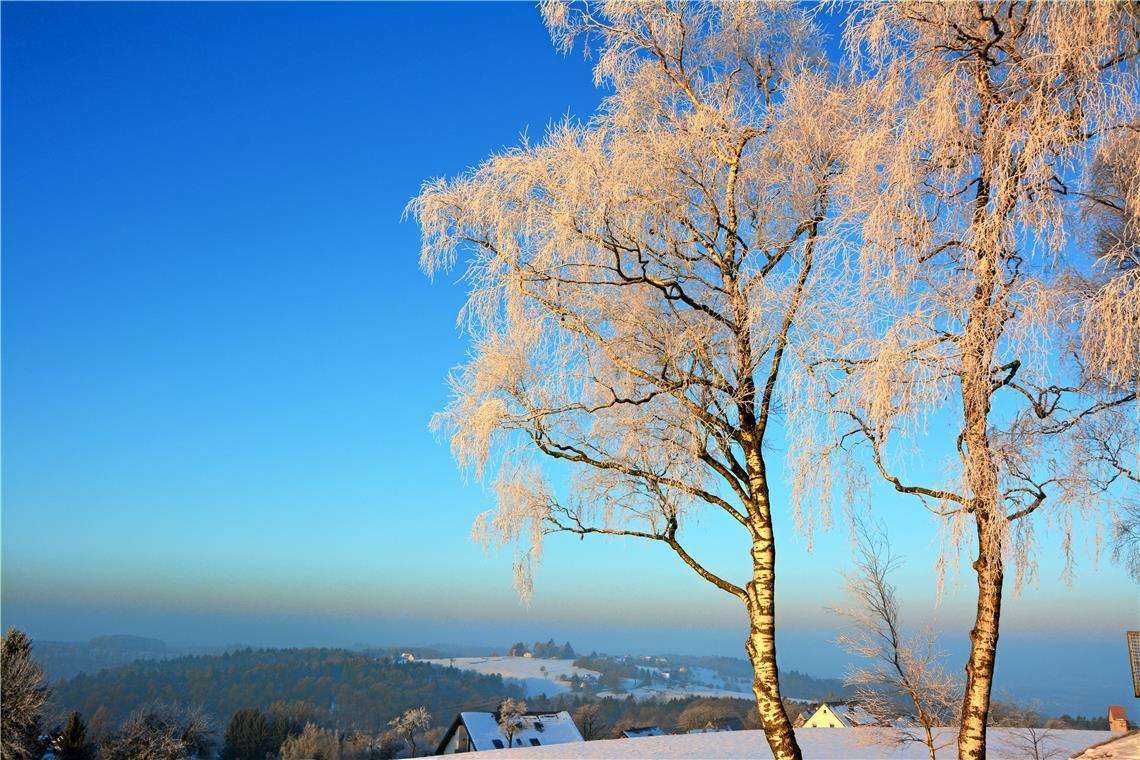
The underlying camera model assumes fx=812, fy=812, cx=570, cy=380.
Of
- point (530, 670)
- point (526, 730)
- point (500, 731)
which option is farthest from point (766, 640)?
point (530, 670)

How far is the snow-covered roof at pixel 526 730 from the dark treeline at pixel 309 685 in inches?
496

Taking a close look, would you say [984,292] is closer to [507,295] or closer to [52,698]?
[507,295]

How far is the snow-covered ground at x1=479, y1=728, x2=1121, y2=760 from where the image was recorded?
11930 mm

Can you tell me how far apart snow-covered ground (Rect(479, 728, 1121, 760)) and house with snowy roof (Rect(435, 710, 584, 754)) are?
17.0m

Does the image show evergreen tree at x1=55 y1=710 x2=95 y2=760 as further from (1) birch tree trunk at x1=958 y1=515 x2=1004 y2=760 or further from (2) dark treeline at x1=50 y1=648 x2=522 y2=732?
(1) birch tree trunk at x1=958 y1=515 x2=1004 y2=760

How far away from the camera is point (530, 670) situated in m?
60.8

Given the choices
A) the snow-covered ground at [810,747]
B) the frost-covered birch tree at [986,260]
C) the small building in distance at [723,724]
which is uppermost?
the frost-covered birch tree at [986,260]

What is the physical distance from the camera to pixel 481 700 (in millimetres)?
50469

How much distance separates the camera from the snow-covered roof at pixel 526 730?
2954 cm

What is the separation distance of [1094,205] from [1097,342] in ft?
5.62

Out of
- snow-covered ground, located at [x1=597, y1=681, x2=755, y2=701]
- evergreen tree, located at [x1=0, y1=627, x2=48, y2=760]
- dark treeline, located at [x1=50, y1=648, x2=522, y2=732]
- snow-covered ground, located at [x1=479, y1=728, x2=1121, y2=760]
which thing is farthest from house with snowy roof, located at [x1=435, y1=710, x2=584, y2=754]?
snow-covered ground, located at [x1=597, y1=681, x2=755, y2=701]

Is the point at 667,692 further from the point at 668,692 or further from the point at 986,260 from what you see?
the point at 986,260

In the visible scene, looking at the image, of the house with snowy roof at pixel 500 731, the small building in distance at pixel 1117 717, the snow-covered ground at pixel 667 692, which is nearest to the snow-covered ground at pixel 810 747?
the small building in distance at pixel 1117 717

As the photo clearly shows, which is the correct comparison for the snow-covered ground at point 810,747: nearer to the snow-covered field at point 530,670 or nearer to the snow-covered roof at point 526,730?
the snow-covered roof at point 526,730
